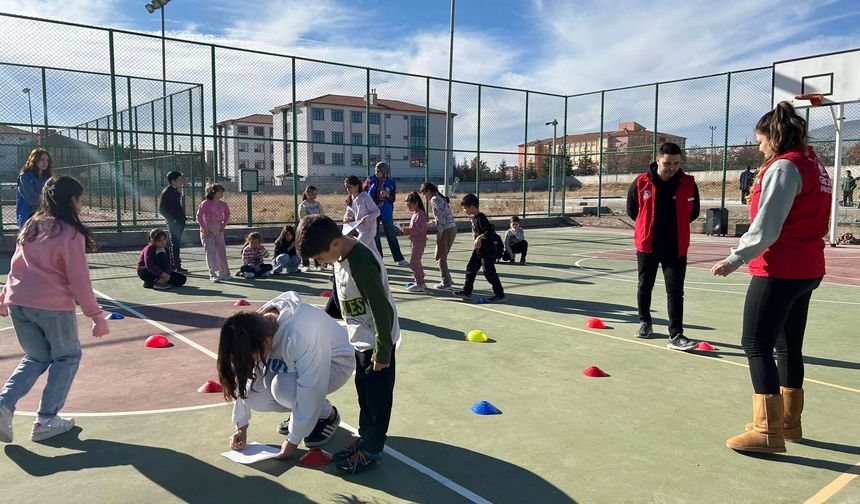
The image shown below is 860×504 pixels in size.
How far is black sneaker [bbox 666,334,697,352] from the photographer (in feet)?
19.8

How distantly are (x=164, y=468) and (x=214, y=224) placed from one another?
7384 mm

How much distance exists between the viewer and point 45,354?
12.6 feet

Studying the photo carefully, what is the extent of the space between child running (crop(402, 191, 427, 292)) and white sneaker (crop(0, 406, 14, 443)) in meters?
6.15

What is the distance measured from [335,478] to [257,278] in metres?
8.19

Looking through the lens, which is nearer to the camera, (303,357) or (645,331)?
(303,357)

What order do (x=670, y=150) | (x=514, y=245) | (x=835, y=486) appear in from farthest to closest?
(x=514, y=245)
(x=670, y=150)
(x=835, y=486)

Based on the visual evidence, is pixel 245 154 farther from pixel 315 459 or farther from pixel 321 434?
pixel 315 459

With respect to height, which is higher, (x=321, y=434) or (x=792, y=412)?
(x=792, y=412)

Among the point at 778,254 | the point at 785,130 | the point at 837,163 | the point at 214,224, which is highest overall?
the point at 837,163

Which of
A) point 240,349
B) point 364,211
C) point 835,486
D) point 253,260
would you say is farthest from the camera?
point 253,260

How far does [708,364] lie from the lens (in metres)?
5.60

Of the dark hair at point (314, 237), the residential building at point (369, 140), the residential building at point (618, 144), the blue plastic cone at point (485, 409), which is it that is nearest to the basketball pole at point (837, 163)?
the residential building at point (618, 144)

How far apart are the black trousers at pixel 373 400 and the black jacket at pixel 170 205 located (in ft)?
27.5

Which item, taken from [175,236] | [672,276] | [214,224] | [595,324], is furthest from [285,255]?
[672,276]
